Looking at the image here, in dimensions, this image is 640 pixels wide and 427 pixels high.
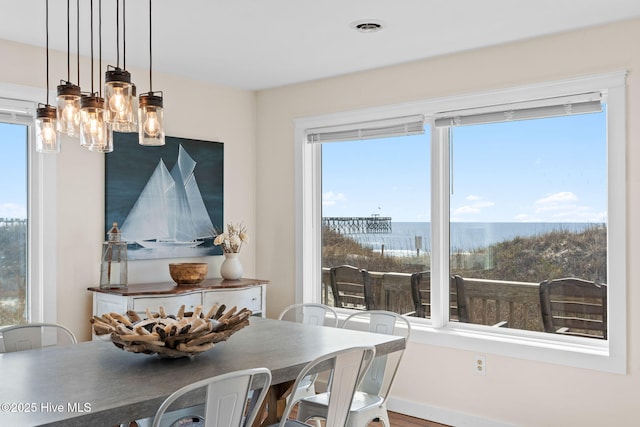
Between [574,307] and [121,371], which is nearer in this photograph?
[121,371]

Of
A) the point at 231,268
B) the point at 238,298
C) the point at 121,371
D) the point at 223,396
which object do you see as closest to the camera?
the point at 223,396

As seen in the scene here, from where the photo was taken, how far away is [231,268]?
4617 mm

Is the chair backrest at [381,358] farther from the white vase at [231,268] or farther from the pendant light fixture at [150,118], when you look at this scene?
the pendant light fixture at [150,118]

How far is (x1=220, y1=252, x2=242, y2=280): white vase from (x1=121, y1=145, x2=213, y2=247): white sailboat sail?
0.90ft

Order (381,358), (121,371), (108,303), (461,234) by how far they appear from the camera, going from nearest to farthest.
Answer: (121,371) < (381,358) < (108,303) < (461,234)

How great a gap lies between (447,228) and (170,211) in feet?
6.81

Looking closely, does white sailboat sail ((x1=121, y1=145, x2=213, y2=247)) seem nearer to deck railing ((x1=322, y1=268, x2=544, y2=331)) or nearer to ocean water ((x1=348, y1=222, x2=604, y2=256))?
ocean water ((x1=348, y1=222, x2=604, y2=256))

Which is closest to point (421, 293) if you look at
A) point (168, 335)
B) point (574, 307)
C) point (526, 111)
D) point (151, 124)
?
point (574, 307)

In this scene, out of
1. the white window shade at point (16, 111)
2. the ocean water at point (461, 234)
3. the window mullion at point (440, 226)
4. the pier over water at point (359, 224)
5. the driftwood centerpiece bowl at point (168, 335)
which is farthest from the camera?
the pier over water at point (359, 224)

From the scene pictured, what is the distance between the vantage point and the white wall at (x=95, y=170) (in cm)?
386

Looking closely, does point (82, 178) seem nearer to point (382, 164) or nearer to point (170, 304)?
point (170, 304)

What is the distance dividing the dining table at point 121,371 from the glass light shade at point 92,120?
885 millimetres

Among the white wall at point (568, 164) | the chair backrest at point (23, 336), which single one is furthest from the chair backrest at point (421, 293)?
the chair backrest at point (23, 336)

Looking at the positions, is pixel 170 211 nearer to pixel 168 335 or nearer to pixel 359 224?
pixel 359 224
